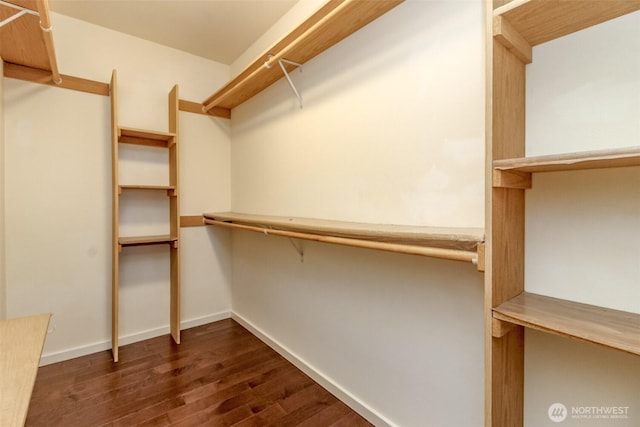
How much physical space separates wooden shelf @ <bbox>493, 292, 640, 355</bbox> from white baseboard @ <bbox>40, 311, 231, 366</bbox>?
9.34 ft

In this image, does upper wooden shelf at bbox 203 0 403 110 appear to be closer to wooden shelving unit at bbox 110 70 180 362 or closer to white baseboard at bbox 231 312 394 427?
wooden shelving unit at bbox 110 70 180 362

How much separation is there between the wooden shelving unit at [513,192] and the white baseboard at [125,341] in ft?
9.03

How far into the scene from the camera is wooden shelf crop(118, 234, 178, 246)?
94.1 inches

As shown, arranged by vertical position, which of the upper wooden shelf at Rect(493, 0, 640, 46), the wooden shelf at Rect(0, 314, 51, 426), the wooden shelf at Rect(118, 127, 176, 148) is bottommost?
the wooden shelf at Rect(0, 314, 51, 426)

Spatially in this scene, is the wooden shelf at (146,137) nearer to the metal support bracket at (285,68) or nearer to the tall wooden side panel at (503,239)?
the metal support bracket at (285,68)

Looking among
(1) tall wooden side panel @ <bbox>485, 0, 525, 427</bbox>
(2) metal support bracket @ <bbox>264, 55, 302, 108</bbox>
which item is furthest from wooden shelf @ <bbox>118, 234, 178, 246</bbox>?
(1) tall wooden side panel @ <bbox>485, 0, 525, 427</bbox>

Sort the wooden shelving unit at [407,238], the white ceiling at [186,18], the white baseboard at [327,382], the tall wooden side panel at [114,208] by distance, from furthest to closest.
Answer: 1. the tall wooden side panel at [114,208]
2. the white ceiling at [186,18]
3. the white baseboard at [327,382]
4. the wooden shelving unit at [407,238]

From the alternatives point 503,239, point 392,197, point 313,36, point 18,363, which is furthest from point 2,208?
point 503,239

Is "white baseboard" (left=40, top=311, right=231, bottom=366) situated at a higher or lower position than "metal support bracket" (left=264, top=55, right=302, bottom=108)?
lower

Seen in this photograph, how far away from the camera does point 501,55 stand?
3.00ft

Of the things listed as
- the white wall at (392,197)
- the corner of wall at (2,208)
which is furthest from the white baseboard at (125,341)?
the white wall at (392,197)

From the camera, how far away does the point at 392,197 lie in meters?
1.52

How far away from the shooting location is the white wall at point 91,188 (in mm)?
2221

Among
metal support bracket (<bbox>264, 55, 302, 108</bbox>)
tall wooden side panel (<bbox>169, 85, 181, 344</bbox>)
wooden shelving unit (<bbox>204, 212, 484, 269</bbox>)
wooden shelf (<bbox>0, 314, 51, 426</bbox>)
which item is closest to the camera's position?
wooden shelf (<bbox>0, 314, 51, 426</bbox>)
